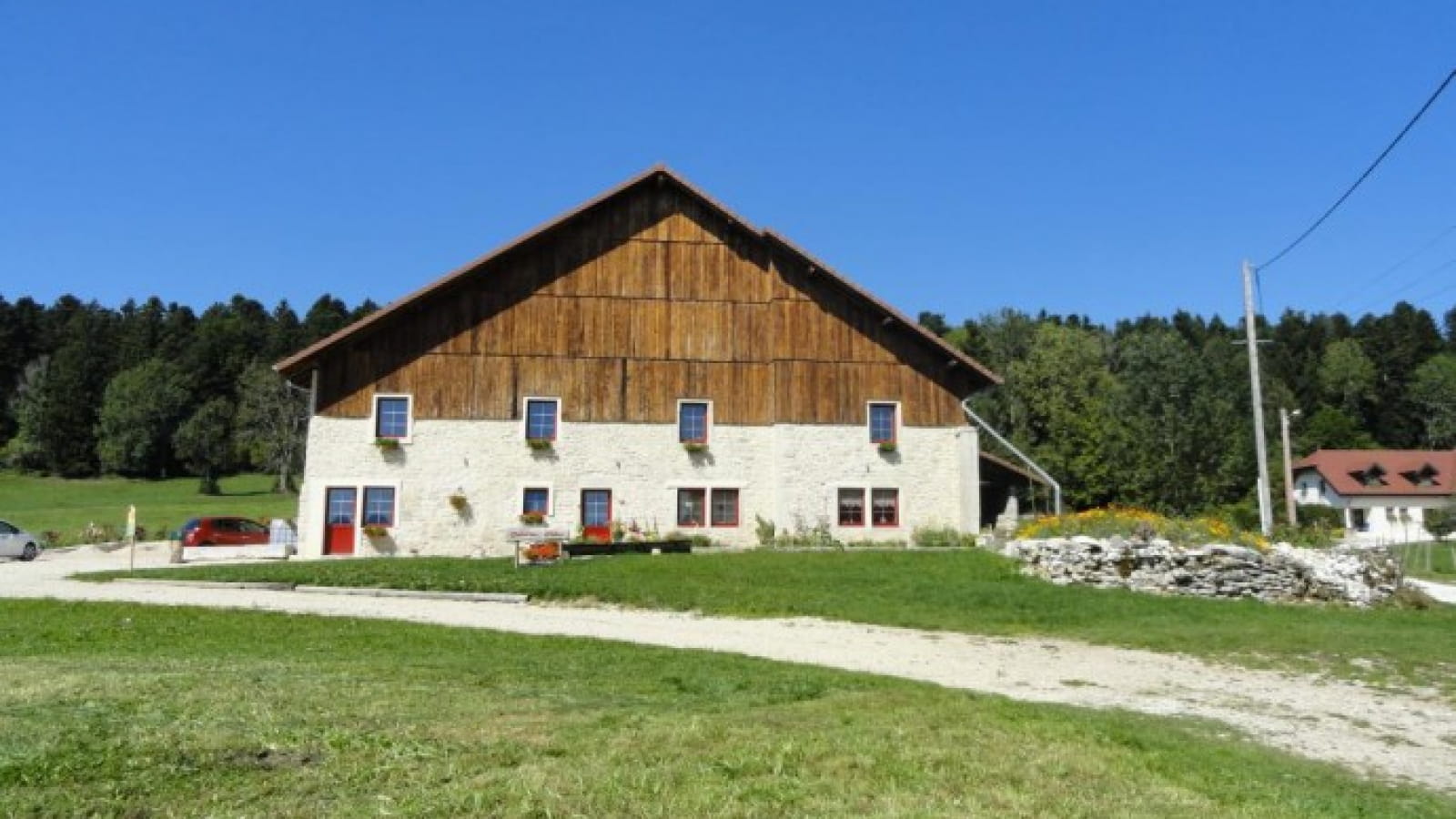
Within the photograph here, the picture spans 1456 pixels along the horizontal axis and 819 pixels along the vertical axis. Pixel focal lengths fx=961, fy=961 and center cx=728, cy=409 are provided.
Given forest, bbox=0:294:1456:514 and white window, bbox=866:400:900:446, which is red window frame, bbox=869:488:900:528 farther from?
forest, bbox=0:294:1456:514

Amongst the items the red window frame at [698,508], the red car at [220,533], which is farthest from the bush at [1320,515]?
the red car at [220,533]

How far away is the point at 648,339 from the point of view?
3008cm

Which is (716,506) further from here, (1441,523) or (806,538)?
(1441,523)

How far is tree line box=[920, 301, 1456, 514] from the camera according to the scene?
57.2 meters

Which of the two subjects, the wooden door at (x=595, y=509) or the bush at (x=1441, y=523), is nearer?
the wooden door at (x=595, y=509)

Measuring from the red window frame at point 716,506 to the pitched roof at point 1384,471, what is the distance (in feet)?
207

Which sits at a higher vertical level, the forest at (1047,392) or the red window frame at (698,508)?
the forest at (1047,392)

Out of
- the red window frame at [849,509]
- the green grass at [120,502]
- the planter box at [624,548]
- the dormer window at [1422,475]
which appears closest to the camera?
the planter box at [624,548]

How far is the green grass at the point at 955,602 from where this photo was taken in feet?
44.2

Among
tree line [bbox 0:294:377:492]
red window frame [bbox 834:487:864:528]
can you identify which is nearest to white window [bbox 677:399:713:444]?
red window frame [bbox 834:487:864:528]

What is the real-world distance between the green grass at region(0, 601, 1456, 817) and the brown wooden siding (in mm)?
19676

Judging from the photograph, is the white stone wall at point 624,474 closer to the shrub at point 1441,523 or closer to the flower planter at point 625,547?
the flower planter at point 625,547

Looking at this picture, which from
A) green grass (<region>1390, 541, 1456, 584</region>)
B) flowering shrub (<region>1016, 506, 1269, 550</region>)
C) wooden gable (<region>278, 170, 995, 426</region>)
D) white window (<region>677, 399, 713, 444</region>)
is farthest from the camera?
white window (<region>677, 399, 713, 444</region>)

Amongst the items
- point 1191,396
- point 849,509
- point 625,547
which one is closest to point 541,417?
point 625,547
